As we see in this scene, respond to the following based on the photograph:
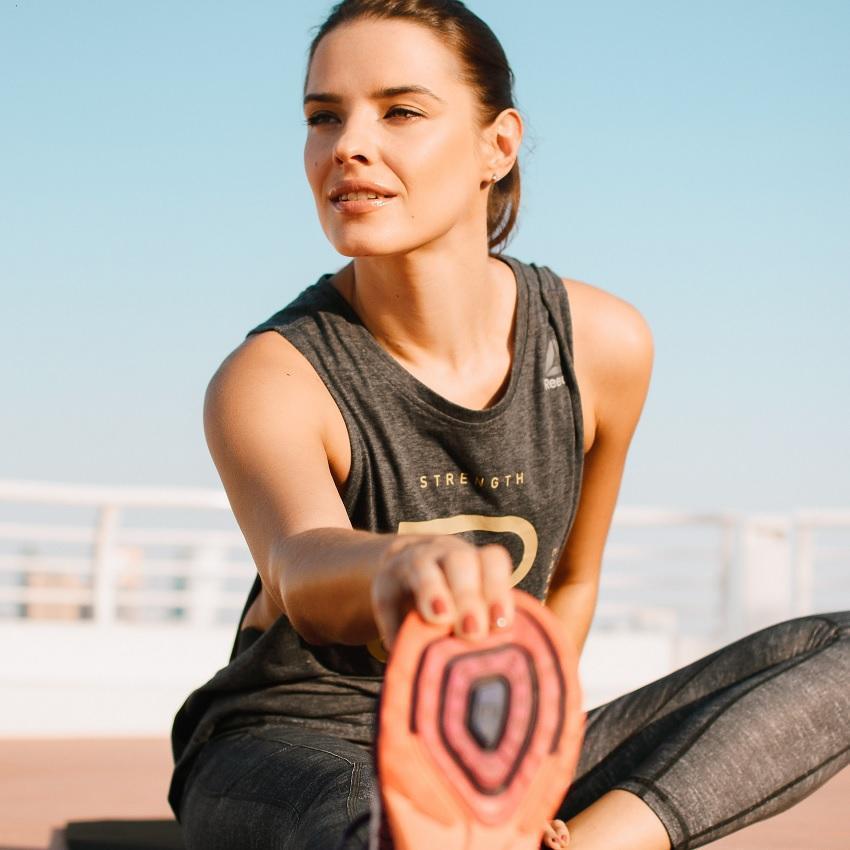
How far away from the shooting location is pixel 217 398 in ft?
6.23

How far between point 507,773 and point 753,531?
756 cm

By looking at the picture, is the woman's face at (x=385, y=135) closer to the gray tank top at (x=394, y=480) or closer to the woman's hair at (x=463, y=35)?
the woman's hair at (x=463, y=35)

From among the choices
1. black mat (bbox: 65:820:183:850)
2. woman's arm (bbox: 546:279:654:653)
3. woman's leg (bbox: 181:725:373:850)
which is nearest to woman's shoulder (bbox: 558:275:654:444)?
woman's arm (bbox: 546:279:654:653)

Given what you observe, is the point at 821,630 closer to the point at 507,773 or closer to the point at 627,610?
the point at 507,773

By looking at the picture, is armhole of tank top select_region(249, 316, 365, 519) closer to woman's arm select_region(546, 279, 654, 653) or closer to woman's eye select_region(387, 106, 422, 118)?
woman's eye select_region(387, 106, 422, 118)

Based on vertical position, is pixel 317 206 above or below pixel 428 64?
below

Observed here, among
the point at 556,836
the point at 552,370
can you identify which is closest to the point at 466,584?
the point at 556,836

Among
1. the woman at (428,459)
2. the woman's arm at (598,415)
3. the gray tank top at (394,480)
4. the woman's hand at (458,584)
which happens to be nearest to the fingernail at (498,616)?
the woman's hand at (458,584)

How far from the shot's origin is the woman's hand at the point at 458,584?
1.07 meters

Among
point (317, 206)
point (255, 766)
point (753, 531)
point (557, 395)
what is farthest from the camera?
point (753, 531)

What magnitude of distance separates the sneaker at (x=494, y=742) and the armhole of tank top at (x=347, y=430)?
2.75 feet

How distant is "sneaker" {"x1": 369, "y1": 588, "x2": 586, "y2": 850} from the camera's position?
1104 mm

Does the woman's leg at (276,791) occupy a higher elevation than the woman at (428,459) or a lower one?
lower

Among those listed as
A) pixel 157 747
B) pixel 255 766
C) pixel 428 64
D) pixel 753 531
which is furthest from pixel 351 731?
pixel 753 531
